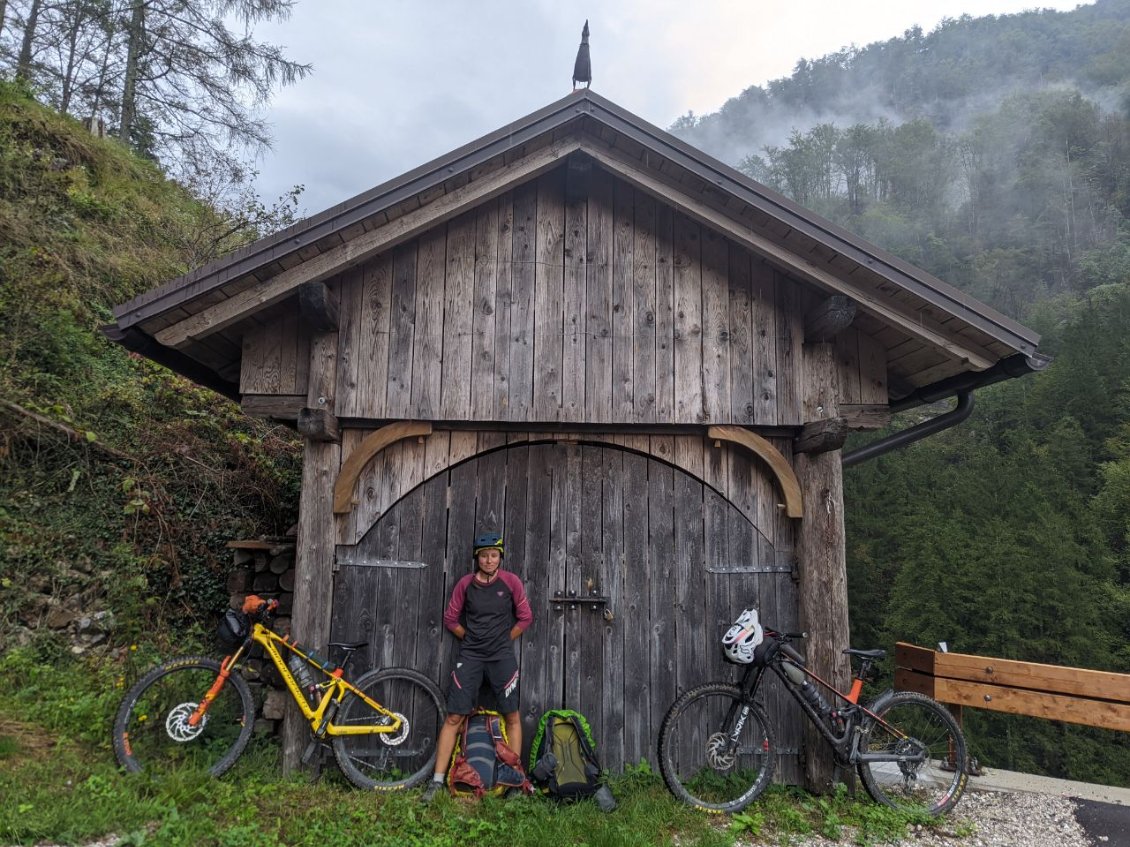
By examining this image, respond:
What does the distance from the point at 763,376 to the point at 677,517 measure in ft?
4.16

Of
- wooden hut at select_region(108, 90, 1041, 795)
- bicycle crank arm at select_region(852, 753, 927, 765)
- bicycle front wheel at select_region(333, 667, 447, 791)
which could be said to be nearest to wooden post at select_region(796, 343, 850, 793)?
wooden hut at select_region(108, 90, 1041, 795)

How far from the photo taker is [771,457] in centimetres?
514

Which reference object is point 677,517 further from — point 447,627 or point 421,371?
point 421,371

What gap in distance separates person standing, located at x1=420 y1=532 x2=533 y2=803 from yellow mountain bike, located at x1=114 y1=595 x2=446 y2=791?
0.23 metres

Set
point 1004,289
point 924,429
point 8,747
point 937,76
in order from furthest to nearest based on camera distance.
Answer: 1. point 937,76
2. point 1004,289
3. point 924,429
4. point 8,747

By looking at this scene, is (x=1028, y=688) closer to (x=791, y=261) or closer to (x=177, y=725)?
(x=791, y=261)

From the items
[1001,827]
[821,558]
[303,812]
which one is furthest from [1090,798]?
[303,812]

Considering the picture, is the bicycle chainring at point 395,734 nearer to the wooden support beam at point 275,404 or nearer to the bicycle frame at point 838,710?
the wooden support beam at point 275,404

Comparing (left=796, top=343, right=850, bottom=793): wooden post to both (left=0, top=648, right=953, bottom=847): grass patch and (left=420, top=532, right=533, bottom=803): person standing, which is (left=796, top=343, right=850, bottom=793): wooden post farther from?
(left=420, top=532, right=533, bottom=803): person standing

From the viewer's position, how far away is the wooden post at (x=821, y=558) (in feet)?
16.1

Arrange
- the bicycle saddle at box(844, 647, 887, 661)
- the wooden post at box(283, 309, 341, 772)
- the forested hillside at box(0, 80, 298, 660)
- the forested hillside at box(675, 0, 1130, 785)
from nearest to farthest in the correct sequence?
the bicycle saddle at box(844, 647, 887, 661)
the wooden post at box(283, 309, 341, 772)
the forested hillside at box(0, 80, 298, 660)
the forested hillside at box(675, 0, 1130, 785)

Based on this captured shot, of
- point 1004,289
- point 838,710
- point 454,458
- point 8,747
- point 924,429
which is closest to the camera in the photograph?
point 8,747

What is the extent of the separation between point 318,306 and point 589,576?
2766 millimetres

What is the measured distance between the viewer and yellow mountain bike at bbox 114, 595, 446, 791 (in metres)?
4.57
